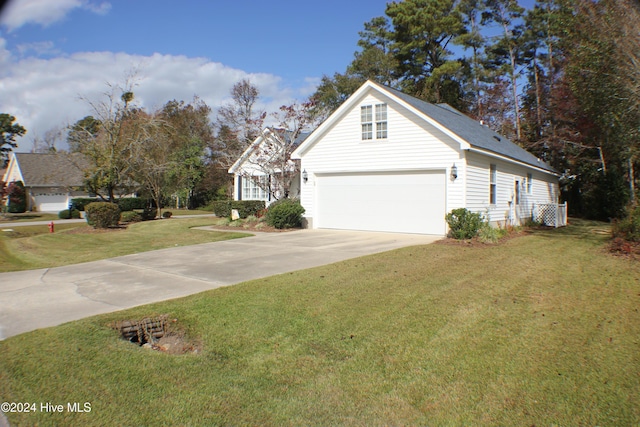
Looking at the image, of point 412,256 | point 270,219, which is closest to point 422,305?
point 412,256

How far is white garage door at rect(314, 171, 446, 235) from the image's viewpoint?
1501 cm

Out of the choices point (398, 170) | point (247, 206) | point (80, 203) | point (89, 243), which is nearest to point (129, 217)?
point (247, 206)

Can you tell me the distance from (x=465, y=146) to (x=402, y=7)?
24936 millimetres

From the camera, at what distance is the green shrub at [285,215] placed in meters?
17.4

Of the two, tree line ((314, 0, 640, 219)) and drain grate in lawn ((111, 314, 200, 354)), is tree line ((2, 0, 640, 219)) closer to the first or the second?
tree line ((314, 0, 640, 219))

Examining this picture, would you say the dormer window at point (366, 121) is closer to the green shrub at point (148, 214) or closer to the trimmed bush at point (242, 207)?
the trimmed bush at point (242, 207)

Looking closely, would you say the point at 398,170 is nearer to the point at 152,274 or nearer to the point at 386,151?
the point at 386,151

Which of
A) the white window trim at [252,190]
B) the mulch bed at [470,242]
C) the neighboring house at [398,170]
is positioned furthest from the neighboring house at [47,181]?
the mulch bed at [470,242]

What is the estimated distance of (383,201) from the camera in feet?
52.9

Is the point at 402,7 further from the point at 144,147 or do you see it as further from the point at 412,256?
the point at 412,256

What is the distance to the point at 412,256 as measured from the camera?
10.1 metres

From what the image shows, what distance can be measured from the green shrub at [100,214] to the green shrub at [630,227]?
19026 millimetres

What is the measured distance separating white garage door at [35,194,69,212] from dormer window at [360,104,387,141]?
3192cm

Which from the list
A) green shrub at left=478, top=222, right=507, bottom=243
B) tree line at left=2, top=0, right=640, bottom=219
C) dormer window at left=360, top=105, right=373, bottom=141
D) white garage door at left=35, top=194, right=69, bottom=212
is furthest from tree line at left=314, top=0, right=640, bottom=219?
white garage door at left=35, top=194, right=69, bottom=212
